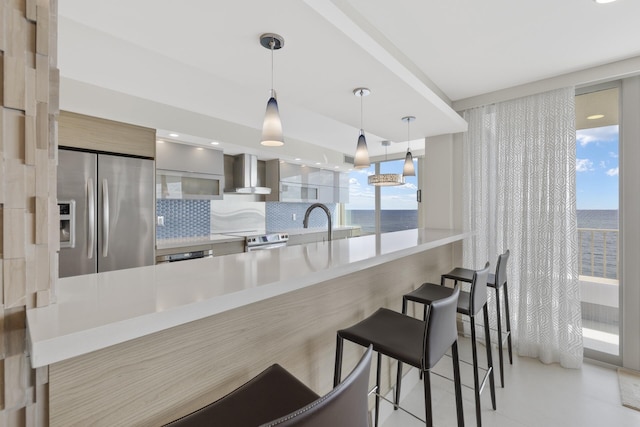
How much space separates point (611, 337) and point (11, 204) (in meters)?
3.85

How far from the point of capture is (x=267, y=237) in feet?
14.8

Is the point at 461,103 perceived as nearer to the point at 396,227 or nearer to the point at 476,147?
the point at 476,147

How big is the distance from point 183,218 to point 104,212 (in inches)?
49.9

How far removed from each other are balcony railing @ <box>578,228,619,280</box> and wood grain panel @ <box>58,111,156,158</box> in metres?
4.23

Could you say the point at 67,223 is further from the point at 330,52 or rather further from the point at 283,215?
the point at 283,215

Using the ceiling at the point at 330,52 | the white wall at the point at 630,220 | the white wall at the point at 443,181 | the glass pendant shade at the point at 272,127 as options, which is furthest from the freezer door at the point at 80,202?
the white wall at the point at 630,220

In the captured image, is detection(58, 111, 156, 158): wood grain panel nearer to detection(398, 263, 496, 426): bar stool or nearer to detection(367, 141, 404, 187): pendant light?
detection(367, 141, 404, 187): pendant light

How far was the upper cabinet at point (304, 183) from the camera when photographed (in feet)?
16.3

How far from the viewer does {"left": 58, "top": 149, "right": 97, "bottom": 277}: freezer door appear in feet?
8.07

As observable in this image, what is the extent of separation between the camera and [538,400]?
6.96 ft

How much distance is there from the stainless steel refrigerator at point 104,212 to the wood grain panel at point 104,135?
8cm

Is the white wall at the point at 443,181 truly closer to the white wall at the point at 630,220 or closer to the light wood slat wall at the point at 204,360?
the white wall at the point at 630,220

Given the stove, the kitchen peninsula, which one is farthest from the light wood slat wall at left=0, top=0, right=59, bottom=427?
the stove

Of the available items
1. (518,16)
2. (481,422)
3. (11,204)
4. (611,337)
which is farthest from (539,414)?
(11,204)
